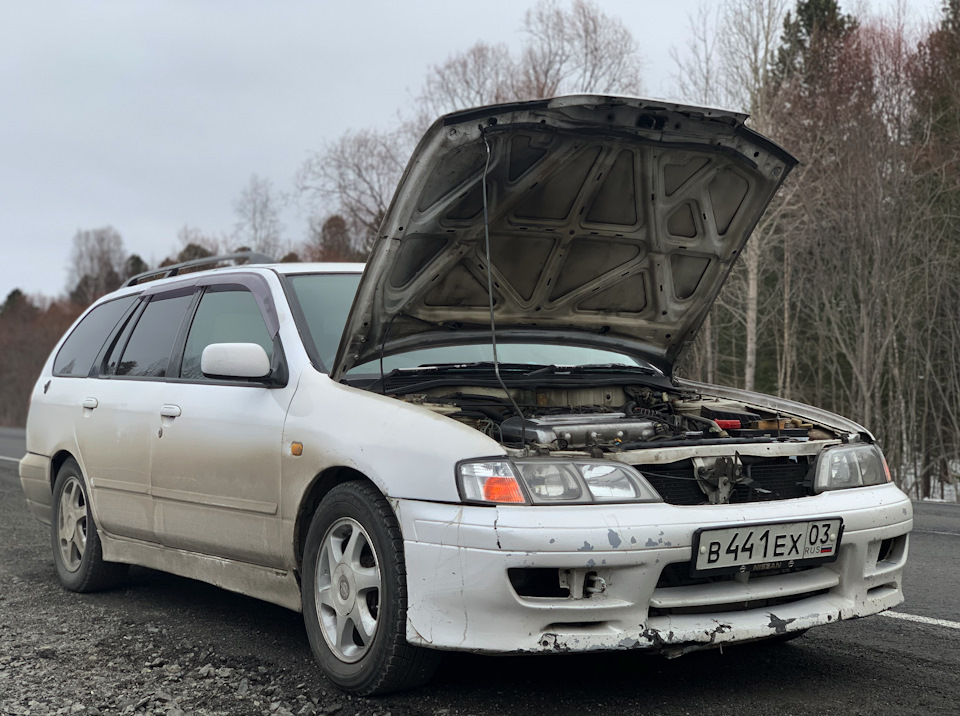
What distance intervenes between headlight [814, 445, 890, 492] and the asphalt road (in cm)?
69

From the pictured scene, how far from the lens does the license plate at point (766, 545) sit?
3.20 metres

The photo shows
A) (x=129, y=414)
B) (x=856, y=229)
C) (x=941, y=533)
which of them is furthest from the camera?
(x=856, y=229)

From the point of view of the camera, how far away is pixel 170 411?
4633 millimetres

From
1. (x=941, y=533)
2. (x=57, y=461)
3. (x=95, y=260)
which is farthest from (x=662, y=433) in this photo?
(x=95, y=260)

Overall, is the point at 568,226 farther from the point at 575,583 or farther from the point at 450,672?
the point at 450,672

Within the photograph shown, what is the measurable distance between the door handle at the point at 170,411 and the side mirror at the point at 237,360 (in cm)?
64

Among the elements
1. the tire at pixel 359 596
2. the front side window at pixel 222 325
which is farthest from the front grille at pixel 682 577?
the front side window at pixel 222 325

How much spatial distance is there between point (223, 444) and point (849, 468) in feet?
8.27

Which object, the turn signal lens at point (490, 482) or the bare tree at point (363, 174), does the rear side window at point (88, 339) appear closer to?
the turn signal lens at point (490, 482)

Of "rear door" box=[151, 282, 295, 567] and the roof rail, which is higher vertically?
the roof rail

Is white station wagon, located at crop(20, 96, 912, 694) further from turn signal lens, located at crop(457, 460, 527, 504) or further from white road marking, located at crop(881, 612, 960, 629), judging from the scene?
white road marking, located at crop(881, 612, 960, 629)

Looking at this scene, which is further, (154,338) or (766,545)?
(154,338)

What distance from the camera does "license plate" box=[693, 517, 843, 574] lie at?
3.20 metres

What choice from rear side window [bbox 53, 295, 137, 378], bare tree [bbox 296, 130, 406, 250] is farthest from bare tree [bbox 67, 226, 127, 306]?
rear side window [bbox 53, 295, 137, 378]
